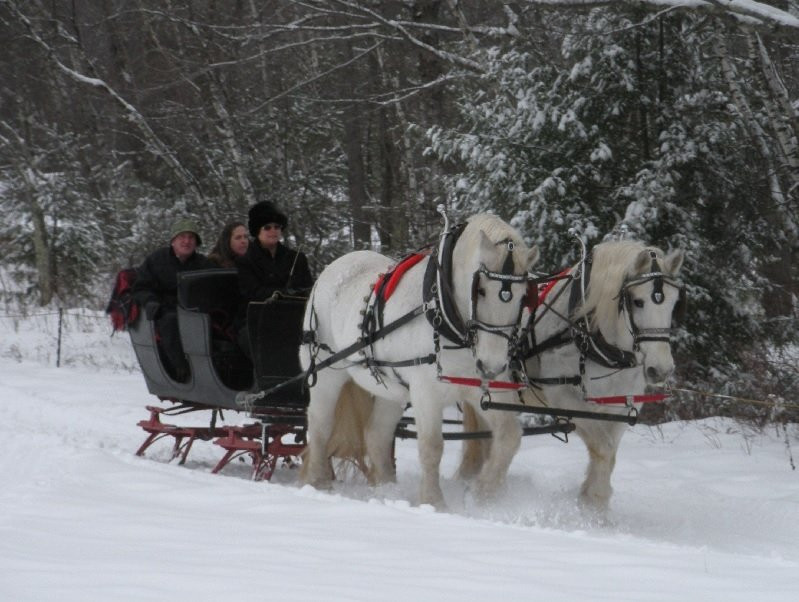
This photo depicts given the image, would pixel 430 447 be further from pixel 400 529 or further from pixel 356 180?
pixel 356 180

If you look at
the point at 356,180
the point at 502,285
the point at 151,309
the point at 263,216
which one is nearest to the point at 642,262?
the point at 502,285

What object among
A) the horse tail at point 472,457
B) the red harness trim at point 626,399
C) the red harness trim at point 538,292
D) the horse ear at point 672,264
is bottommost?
the horse tail at point 472,457

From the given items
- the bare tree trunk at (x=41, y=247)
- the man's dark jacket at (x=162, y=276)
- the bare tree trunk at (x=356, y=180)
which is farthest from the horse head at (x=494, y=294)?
the bare tree trunk at (x=41, y=247)

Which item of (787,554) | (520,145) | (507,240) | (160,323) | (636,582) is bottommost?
(787,554)

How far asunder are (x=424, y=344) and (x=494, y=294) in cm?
63

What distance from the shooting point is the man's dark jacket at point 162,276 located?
7.69 metres

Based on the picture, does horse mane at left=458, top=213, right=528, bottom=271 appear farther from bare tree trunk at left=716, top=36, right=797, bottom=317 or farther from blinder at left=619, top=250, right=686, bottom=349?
bare tree trunk at left=716, top=36, right=797, bottom=317

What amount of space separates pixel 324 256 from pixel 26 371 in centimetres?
421

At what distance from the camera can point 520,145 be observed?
8875mm

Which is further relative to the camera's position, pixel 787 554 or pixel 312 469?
pixel 312 469

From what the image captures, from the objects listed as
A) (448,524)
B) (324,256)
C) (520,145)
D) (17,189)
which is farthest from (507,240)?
(17,189)

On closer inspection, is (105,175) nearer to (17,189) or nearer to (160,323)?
(17,189)

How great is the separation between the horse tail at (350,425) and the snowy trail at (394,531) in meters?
0.25

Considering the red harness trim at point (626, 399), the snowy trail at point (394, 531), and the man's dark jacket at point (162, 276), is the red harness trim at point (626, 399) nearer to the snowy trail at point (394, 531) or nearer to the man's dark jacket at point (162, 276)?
the snowy trail at point (394, 531)
